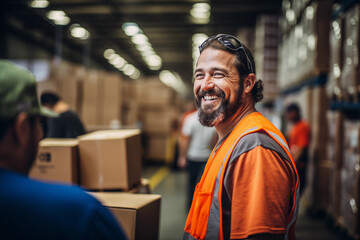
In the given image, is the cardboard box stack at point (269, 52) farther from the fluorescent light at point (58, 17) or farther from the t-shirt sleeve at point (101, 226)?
the t-shirt sleeve at point (101, 226)

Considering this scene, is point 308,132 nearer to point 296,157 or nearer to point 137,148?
point 296,157

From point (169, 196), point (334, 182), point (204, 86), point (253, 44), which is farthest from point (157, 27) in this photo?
point (204, 86)

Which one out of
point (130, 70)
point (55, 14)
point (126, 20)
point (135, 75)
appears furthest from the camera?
point (135, 75)

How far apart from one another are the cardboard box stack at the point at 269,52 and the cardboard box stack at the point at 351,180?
4.62 metres

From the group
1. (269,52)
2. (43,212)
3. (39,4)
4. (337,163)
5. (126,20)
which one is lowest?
(337,163)

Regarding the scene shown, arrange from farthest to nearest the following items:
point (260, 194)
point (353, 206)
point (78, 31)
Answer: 1. point (78, 31)
2. point (353, 206)
3. point (260, 194)

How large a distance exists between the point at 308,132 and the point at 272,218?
15.5 feet

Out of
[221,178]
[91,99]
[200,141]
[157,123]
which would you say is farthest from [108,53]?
[221,178]

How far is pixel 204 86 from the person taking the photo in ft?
5.92

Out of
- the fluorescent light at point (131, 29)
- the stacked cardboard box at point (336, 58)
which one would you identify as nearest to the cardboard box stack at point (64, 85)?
the fluorescent light at point (131, 29)

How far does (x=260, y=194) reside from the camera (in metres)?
1.31

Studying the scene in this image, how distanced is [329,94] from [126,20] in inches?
322

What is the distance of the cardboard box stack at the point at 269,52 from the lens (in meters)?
8.96

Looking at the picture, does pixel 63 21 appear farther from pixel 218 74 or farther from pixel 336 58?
pixel 218 74
